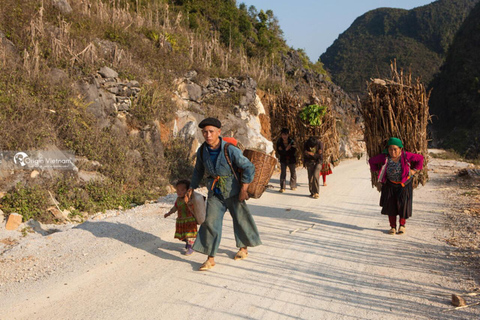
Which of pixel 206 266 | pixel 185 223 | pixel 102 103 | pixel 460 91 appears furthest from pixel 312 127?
pixel 460 91

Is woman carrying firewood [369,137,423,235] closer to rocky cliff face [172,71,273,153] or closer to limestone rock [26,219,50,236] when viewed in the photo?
limestone rock [26,219,50,236]

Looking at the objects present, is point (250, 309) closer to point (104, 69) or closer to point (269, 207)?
point (269, 207)

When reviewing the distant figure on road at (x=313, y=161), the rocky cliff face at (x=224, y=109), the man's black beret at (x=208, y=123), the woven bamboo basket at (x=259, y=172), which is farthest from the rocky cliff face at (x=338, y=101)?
the man's black beret at (x=208, y=123)

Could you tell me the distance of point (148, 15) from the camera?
17172 millimetres

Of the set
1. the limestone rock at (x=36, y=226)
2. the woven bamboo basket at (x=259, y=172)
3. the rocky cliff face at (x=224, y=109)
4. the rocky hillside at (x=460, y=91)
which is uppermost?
the rocky hillside at (x=460, y=91)

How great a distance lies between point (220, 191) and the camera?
4.28 m

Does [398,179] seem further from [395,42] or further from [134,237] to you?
[395,42]

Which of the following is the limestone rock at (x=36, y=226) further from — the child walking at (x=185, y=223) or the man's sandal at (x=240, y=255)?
the man's sandal at (x=240, y=255)

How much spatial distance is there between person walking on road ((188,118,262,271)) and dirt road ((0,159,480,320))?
270 mm

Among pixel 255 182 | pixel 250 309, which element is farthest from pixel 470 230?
pixel 250 309

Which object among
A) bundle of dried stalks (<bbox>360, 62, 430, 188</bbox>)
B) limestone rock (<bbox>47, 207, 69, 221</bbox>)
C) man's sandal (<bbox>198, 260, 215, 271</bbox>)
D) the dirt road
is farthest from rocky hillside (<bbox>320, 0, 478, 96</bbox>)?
man's sandal (<bbox>198, 260, 215, 271</bbox>)

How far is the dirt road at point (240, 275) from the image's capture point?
10.4ft

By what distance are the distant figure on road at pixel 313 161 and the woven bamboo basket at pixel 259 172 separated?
4.28m

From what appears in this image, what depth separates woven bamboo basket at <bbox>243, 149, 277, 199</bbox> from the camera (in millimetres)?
4395
